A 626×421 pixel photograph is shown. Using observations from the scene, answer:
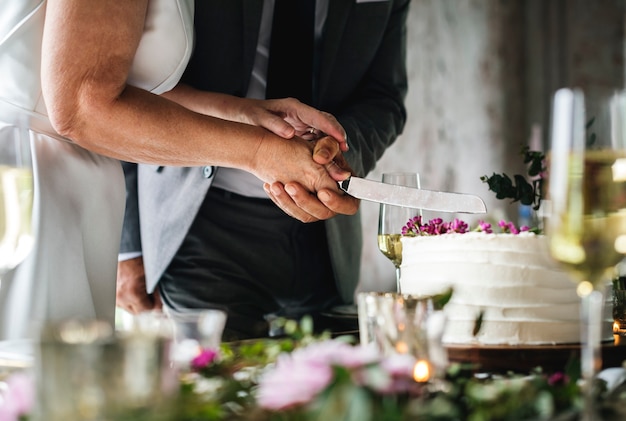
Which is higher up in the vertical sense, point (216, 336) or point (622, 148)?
point (622, 148)

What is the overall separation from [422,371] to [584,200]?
20 centimetres

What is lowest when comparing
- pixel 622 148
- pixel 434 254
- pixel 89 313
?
pixel 89 313

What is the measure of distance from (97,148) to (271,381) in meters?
0.80

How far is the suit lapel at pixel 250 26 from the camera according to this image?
177 cm

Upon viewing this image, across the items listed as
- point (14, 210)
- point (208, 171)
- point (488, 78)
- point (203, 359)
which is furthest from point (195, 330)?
point (488, 78)

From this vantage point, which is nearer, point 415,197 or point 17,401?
point 17,401

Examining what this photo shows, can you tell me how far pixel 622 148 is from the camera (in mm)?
677

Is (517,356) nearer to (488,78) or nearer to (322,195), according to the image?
(322,195)

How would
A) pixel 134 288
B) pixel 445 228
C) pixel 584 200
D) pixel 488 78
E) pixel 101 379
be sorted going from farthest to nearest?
pixel 488 78, pixel 134 288, pixel 445 228, pixel 584 200, pixel 101 379

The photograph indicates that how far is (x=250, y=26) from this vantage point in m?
1.78

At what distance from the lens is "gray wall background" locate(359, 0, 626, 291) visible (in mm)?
4855

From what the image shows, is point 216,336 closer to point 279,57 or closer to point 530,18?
point 279,57

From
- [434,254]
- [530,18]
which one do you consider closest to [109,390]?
[434,254]

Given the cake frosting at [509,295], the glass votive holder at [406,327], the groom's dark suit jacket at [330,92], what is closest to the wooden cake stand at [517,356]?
the cake frosting at [509,295]
